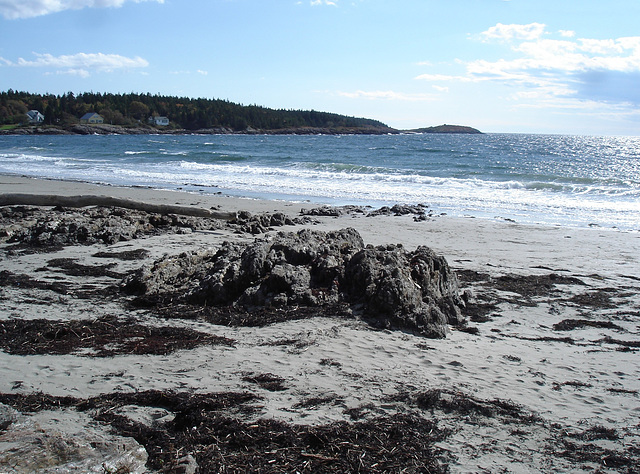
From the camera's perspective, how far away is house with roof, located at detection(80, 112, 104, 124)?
4498 inches

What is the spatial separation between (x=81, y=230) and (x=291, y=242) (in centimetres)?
443

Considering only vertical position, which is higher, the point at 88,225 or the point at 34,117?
the point at 34,117

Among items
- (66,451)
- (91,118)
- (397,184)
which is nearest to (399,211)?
(397,184)

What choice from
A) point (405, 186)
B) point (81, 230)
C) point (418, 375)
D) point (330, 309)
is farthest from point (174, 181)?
point (418, 375)

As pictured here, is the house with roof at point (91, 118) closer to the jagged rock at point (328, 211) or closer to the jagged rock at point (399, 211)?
the jagged rock at point (328, 211)

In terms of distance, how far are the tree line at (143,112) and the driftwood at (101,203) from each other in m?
108

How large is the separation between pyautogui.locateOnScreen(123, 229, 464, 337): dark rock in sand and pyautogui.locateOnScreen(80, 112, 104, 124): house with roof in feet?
399

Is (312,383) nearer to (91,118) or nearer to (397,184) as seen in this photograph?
(397,184)

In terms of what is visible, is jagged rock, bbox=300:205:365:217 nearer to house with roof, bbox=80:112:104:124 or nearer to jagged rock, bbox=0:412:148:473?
jagged rock, bbox=0:412:148:473

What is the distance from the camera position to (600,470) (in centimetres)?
304

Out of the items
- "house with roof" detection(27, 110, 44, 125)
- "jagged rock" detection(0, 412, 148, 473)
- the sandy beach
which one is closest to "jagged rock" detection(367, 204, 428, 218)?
the sandy beach

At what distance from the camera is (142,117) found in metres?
126

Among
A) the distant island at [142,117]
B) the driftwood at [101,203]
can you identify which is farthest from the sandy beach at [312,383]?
the distant island at [142,117]

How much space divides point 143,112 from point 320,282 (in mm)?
132249
